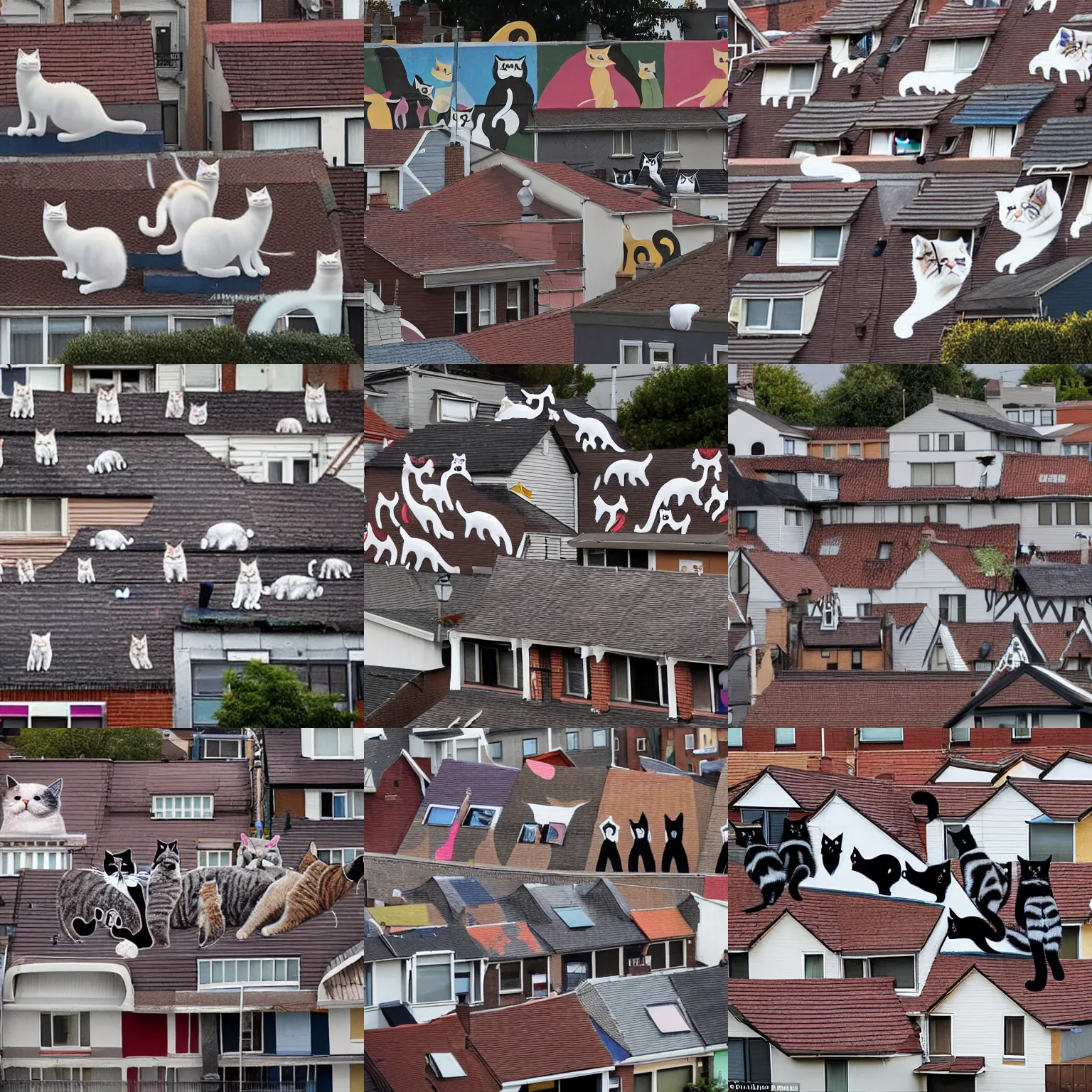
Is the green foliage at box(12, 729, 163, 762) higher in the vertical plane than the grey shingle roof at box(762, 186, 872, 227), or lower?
lower

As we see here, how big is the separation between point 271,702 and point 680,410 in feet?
8.35

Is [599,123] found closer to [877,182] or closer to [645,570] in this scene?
[877,182]

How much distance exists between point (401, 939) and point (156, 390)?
113 inches

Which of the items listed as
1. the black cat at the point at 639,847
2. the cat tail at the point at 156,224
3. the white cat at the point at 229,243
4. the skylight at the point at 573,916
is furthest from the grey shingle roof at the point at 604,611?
the cat tail at the point at 156,224

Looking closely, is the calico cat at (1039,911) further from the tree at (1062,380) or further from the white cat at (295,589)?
the white cat at (295,589)

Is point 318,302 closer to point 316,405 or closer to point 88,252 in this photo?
point 316,405

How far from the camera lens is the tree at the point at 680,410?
1079 centimetres

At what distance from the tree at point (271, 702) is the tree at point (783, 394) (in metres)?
2.60

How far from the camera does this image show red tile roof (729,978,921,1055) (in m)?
10.9

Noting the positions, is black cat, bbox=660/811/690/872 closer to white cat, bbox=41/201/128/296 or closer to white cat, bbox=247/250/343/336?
white cat, bbox=247/250/343/336

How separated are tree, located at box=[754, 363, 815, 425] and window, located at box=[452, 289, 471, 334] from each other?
1251mm

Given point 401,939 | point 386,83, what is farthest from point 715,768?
point 386,83

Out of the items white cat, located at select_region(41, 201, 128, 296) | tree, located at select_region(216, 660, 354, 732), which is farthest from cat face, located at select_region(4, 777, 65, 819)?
white cat, located at select_region(41, 201, 128, 296)

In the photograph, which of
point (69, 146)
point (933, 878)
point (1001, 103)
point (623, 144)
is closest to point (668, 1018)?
point (933, 878)
